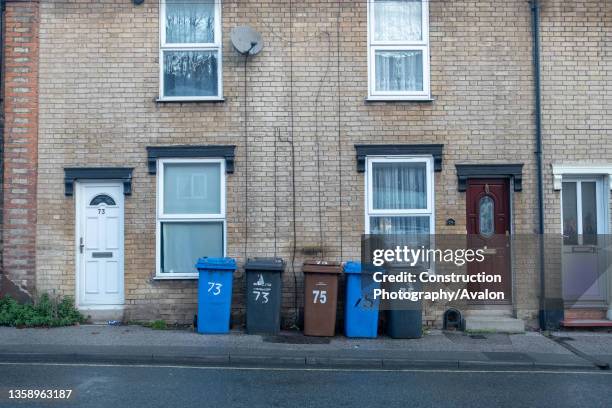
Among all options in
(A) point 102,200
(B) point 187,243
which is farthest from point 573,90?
(A) point 102,200

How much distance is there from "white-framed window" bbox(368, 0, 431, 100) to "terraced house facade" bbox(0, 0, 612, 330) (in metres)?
0.04

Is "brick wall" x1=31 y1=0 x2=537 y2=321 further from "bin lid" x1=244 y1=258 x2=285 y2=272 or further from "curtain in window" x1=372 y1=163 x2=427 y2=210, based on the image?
"bin lid" x1=244 y1=258 x2=285 y2=272

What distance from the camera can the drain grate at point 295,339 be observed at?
1090 cm

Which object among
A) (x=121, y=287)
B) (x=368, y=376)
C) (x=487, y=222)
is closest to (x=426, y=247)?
(x=487, y=222)

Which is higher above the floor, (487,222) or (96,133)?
(96,133)

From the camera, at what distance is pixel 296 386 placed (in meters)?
8.30

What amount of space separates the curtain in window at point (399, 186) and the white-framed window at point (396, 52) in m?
1.18

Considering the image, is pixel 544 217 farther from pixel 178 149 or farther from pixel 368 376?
pixel 178 149

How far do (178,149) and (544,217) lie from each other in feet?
19.9

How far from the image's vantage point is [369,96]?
12.2 m

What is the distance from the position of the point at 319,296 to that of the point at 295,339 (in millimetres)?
765

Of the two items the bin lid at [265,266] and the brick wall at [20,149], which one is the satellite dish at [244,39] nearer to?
the brick wall at [20,149]

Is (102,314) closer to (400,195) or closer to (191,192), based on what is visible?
(191,192)

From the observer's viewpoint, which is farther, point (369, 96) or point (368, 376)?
point (369, 96)
